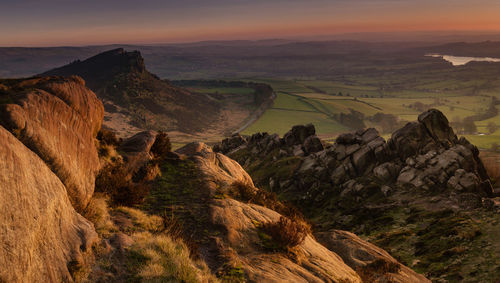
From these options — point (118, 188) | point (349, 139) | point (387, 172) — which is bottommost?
point (387, 172)

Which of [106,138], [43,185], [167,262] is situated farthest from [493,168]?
[43,185]

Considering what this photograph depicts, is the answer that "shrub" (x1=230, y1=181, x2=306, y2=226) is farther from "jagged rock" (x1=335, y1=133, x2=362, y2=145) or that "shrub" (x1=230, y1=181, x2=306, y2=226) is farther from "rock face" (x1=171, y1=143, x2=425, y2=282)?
"jagged rock" (x1=335, y1=133, x2=362, y2=145)

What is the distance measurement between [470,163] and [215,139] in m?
150

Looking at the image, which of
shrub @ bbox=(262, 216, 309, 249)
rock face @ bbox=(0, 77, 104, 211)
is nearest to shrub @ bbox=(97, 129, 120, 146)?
rock face @ bbox=(0, 77, 104, 211)

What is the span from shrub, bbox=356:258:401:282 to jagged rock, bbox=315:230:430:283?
0.08 m

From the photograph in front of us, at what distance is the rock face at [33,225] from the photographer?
777 cm

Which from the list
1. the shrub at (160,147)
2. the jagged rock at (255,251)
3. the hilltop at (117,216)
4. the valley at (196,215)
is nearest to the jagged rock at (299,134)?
the valley at (196,215)

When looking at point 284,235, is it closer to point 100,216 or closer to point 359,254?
point 100,216

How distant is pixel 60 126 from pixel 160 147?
831 centimetres

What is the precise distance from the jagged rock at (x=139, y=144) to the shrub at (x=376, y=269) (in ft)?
50.8

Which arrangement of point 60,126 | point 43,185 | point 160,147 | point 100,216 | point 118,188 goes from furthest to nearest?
point 160,147 < point 118,188 < point 60,126 < point 100,216 < point 43,185

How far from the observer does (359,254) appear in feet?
63.5

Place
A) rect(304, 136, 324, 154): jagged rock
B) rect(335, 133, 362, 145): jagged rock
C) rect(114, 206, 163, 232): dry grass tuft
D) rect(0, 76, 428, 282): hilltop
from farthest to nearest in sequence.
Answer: rect(304, 136, 324, 154): jagged rock < rect(335, 133, 362, 145): jagged rock < rect(114, 206, 163, 232): dry grass tuft < rect(0, 76, 428, 282): hilltop

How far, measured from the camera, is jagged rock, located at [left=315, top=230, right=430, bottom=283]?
57.1ft
